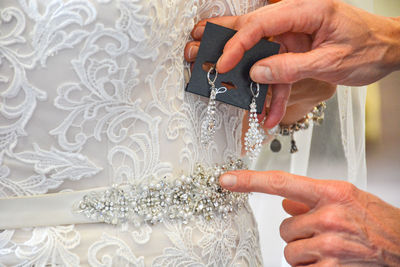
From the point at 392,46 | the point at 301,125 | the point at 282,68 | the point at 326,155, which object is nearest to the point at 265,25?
the point at 282,68

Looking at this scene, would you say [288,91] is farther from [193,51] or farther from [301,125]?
[301,125]

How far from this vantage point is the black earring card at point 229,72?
663 millimetres

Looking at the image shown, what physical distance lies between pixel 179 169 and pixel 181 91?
0.43 ft

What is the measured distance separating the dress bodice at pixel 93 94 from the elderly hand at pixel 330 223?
0.46ft

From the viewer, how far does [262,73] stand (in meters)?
0.68

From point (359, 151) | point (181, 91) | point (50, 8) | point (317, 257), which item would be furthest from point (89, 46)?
point (359, 151)

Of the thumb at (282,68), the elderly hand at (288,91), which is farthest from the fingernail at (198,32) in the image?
the thumb at (282,68)

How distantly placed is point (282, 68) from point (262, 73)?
0.03m

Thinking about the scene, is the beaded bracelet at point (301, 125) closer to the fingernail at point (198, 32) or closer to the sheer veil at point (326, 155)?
the sheer veil at point (326, 155)

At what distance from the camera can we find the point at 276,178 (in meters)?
0.71

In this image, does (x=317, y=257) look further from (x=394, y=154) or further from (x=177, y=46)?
(x=394, y=154)

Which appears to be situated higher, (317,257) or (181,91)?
(181,91)

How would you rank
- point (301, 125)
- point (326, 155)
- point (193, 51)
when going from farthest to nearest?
1. point (326, 155)
2. point (301, 125)
3. point (193, 51)

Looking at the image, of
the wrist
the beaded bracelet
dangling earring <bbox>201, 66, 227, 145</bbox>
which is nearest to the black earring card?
dangling earring <bbox>201, 66, 227, 145</bbox>
